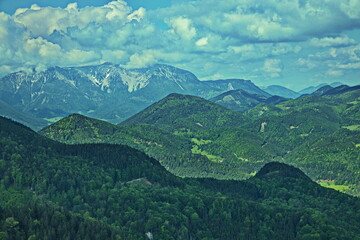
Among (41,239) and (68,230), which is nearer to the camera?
(41,239)

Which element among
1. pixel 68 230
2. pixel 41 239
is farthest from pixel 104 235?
pixel 41 239

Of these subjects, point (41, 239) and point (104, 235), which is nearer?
point (41, 239)

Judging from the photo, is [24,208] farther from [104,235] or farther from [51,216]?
[104,235]

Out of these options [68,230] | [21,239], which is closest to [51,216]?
[68,230]

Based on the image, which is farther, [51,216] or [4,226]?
[51,216]

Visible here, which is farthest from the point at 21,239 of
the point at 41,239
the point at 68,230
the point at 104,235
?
the point at 104,235

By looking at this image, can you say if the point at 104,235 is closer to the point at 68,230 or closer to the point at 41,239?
the point at 68,230

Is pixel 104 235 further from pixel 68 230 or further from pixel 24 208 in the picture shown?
pixel 24 208
